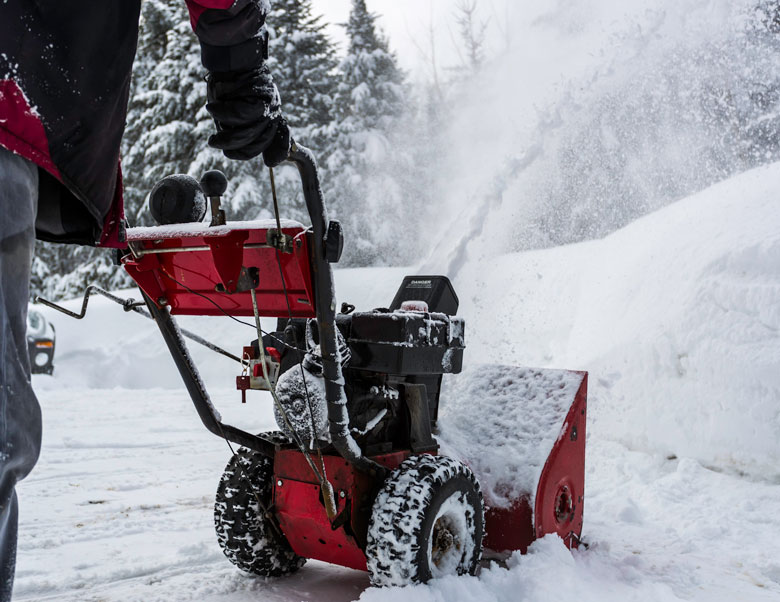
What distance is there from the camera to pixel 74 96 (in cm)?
122

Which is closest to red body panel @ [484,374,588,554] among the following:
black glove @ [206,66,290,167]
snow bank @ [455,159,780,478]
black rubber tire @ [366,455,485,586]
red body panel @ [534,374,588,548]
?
red body panel @ [534,374,588,548]

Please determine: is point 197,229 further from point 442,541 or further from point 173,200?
point 442,541

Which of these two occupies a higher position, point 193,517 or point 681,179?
point 681,179

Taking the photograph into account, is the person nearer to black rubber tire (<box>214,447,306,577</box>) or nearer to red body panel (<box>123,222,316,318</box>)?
red body panel (<box>123,222,316,318</box>)

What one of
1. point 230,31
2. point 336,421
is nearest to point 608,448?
point 336,421

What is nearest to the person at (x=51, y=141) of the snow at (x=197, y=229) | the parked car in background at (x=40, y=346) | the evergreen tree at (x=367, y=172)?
the snow at (x=197, y=229)

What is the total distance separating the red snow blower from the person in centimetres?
59

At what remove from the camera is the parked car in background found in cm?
981

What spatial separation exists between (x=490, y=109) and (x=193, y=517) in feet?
42.1

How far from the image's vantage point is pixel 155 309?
2.33m

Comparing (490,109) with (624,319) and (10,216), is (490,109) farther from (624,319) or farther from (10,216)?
(10,216)

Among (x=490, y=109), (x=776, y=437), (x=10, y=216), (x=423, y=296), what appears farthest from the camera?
(x=490, y=109)

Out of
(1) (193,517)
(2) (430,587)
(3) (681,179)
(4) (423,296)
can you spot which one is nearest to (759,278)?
(4) (423,296)

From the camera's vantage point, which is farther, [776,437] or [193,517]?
[776,437]
